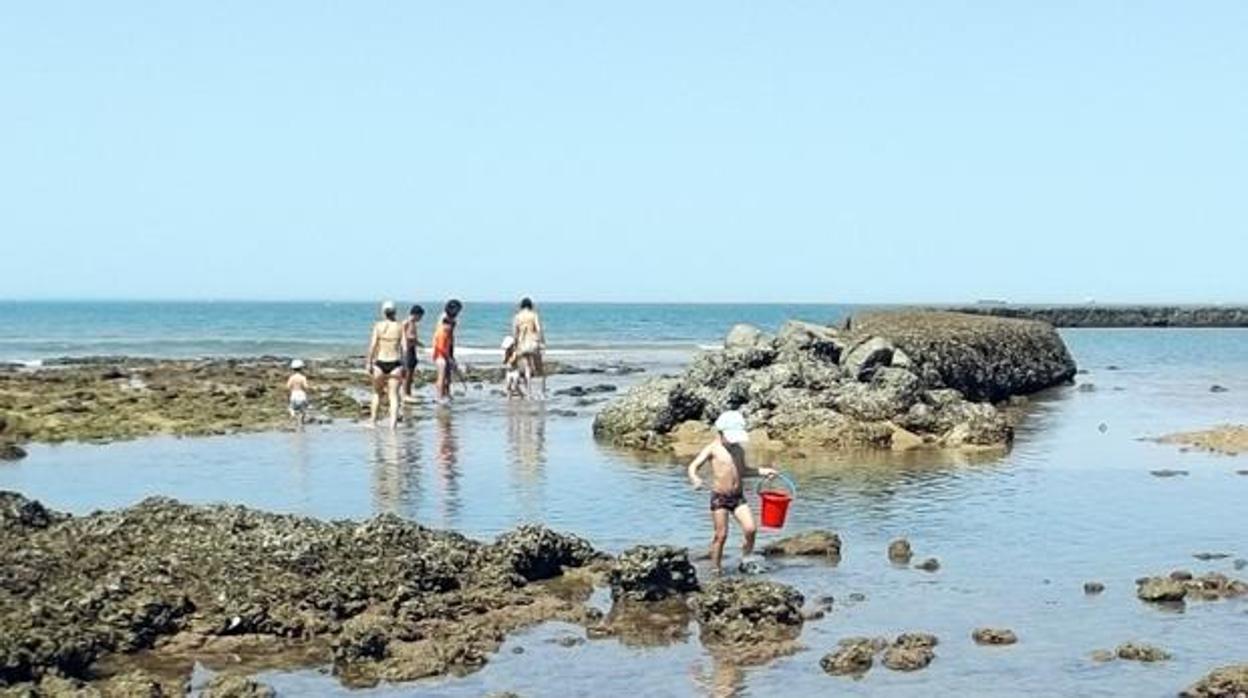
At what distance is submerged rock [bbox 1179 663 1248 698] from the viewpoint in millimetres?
10844

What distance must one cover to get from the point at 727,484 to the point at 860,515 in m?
3.63

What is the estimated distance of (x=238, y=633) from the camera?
1299 cm

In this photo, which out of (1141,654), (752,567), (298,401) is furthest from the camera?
(298,401)

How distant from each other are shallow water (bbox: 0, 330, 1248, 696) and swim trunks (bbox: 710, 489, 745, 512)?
2.67 ft

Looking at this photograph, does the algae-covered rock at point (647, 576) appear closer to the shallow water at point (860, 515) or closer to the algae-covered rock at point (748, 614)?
the algae-covered rock at point (748, 614)

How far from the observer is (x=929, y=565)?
615 inches

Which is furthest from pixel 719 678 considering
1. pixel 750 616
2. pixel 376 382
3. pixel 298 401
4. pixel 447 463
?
pixel 298 401

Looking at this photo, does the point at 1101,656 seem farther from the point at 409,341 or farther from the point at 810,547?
the point at 409,341

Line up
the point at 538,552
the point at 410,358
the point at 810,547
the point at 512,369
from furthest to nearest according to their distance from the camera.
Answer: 1. the point at 512,369
2. the point at 410,358
3. the point at 810,547
4. the point at 538,552

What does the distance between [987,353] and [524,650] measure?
28.2 meters

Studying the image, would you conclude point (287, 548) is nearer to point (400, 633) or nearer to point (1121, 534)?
point (400, 633)

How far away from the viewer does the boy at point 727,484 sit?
15.7 metres

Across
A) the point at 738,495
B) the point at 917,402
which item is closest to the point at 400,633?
the point at 738,495

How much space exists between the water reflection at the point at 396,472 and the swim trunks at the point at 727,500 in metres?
4.64
